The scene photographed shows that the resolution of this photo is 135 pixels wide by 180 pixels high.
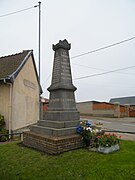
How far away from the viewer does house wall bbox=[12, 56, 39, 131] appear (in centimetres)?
1054

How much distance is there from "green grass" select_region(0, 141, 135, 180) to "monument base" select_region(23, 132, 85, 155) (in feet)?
0.58

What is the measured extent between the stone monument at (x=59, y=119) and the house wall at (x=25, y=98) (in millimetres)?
4032

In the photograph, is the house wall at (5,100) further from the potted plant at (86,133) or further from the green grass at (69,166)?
the potted plant at (86,133)

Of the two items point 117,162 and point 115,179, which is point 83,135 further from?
point 115,179

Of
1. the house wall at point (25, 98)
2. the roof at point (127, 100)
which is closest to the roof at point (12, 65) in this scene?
the house wall at point (25, 98)

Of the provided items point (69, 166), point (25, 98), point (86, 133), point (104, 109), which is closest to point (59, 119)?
point (86, 133)

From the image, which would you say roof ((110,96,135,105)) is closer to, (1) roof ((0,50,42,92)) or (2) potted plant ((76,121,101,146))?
(1) roof ((0,50,42,92))

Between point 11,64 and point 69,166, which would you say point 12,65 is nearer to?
point 11,64

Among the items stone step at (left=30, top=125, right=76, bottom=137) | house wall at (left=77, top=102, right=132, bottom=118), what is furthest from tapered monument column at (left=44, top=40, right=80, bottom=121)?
house wall at (left=77, top=102, right=132, bottom=118)

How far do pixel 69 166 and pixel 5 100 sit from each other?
688 centimetres

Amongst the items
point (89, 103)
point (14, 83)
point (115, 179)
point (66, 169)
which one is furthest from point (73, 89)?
point (89, 103)

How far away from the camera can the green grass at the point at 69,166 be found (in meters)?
3.78

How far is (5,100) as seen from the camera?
10.2 metres

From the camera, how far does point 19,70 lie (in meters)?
11.0
